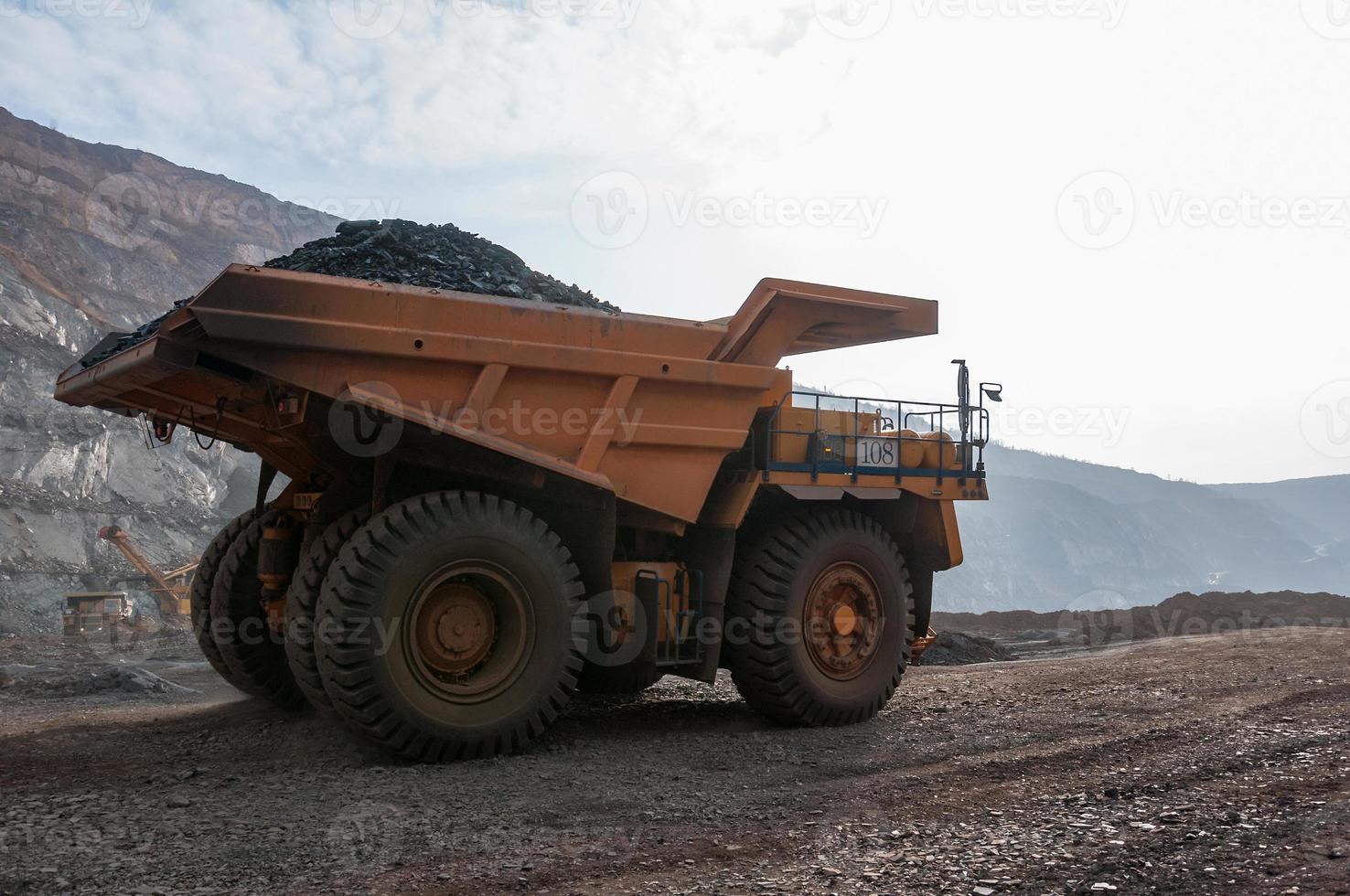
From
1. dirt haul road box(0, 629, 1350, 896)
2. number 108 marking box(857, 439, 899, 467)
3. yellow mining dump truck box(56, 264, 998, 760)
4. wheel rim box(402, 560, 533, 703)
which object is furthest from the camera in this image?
number 108 marking box(857, 439, 899, 467)

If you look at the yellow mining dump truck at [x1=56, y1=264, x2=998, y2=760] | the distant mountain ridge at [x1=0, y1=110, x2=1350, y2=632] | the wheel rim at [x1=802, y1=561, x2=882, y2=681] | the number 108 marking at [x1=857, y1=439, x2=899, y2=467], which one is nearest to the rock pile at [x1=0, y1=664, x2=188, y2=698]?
the yellow mining dump truck at [x1=56, y1=264, x2=998, y2=760]

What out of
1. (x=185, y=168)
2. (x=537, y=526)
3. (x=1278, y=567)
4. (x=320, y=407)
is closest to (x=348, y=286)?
(x=320, y=407)

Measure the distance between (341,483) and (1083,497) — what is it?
159 meters

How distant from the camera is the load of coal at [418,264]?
717cm

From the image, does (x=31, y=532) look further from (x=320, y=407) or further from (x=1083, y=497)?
(x=1083, y=497)

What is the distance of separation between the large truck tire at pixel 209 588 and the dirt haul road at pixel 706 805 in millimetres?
405

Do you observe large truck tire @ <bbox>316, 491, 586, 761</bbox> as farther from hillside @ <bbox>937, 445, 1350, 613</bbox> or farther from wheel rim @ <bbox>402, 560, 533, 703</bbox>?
hillside @ <bbox>937, 445, 1350, 613</bbox>

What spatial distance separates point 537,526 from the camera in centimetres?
620

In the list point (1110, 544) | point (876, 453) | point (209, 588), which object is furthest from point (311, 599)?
point (1110, 544)

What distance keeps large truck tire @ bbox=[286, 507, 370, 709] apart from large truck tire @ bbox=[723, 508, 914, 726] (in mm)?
2689

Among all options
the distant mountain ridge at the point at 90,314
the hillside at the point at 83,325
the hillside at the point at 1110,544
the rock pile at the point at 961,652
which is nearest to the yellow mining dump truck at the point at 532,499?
the rock pile at the point at 961,652

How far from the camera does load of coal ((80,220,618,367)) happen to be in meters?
7.17

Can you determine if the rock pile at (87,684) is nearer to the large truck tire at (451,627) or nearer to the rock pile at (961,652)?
the large truck tire at (451,627)

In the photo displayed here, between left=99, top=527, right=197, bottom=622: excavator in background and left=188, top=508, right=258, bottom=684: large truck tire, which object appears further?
left=99, top=527, right=197, bottom=622: excavator in background
